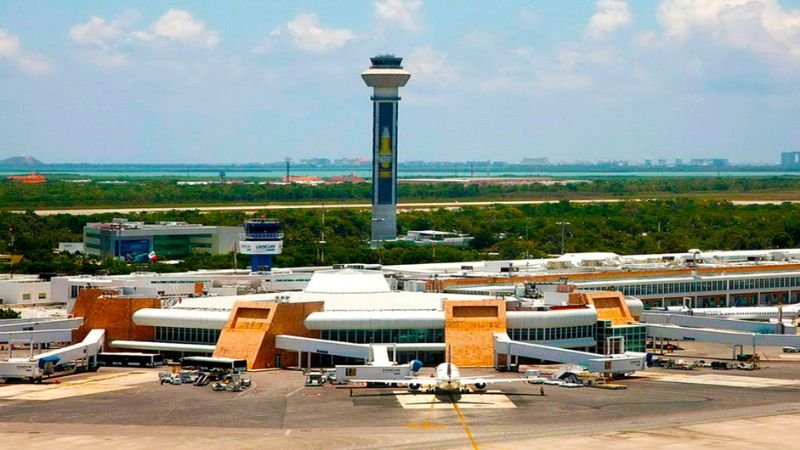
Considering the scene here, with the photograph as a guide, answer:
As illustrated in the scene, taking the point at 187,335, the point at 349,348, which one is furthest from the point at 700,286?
the point at 187,335

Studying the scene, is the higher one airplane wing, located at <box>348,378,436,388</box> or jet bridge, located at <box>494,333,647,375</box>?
jet bridge, located at <box>494,333,647,375</box>

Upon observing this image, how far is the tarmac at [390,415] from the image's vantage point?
307 ft

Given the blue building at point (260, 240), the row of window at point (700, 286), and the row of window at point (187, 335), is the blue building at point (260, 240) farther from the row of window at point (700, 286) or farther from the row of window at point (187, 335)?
the row of window at point (187, 335)

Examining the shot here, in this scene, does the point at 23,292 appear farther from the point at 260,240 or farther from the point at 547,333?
the point at 547,333

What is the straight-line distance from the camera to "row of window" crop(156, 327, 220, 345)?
130 meters

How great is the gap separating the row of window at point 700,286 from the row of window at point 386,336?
46690mm

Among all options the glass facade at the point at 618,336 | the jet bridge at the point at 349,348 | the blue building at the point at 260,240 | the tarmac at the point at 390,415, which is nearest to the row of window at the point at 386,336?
the jet bridge at the point at 349,348

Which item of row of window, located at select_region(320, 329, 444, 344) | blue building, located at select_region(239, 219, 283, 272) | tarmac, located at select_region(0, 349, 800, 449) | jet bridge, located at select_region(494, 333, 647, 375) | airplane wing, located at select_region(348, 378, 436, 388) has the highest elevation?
→ blue building, located at select_region(239, 219, 283, 272)

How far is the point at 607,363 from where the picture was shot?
119 metres

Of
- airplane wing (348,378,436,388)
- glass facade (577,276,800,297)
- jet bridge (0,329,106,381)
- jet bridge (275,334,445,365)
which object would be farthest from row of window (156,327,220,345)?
glass facade (577,276,800,297)

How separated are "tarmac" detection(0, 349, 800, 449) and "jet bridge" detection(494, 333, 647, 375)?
1.83 metres

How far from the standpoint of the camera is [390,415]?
10244 centimetres

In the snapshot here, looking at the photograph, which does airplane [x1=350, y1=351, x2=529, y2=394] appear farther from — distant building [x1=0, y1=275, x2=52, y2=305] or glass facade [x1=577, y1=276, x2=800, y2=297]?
distant building [x1=0, y1=275, x2=52, y2=305]

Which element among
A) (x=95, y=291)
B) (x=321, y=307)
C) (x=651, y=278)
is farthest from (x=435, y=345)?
(x=651, y=278)
